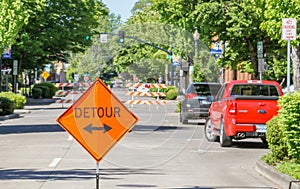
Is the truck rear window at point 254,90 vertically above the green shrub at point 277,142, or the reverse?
the truck rear window at point 254,90

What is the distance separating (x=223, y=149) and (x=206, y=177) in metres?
6.31

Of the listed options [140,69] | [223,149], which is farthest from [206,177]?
[140,69]

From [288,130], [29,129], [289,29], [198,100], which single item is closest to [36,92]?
[198,100]

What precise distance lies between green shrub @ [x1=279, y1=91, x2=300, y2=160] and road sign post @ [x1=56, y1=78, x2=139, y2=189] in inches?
152

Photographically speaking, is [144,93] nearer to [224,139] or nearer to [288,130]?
[224,139]

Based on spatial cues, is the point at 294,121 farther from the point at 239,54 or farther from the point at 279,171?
the point at 239,54

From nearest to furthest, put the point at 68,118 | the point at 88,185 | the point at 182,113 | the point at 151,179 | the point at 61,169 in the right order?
1. the point at 68,118
2. the point at 88,185
3. the point at 151,179
4. the point at 61,169
5. the point at 182,113

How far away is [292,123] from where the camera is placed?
13.8 m

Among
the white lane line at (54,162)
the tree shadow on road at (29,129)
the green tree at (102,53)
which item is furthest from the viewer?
the green tree at (102,53)

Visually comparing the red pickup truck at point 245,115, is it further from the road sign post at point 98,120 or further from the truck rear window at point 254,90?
the road sign post at point 98,120

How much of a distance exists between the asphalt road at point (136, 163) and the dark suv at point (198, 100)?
593 centimetres

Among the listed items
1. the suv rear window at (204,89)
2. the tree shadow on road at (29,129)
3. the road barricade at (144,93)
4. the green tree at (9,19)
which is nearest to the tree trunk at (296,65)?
the suv rear window at (204,89)

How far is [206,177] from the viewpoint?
541 inches

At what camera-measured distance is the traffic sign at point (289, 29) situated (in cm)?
1906
